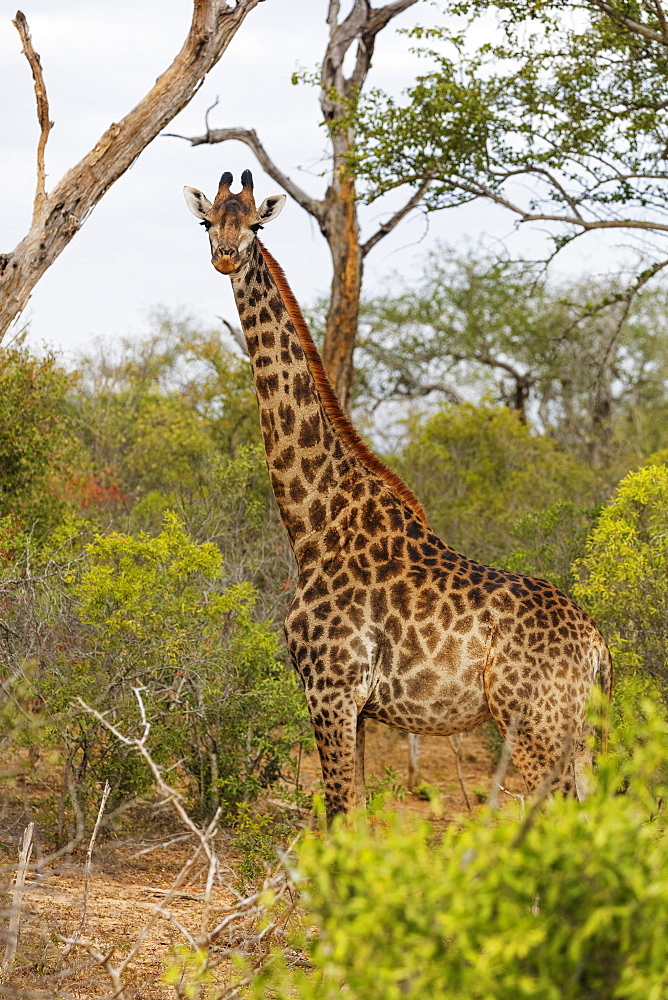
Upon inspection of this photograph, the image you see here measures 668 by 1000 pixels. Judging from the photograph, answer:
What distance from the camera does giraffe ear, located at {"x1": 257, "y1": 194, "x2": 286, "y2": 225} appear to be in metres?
5.75

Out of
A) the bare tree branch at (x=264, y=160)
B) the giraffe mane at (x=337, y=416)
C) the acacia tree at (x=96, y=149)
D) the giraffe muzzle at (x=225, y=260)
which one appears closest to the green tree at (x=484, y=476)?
the bare tree branch at (x=264, y=160)

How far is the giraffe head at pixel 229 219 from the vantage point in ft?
17.9

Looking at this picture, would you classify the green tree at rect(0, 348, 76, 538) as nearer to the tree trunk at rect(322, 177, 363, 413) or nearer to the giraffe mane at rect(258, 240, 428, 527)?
the tree trunk at rect(322, 177, 363, 413)

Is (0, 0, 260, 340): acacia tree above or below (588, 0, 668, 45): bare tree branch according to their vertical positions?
below

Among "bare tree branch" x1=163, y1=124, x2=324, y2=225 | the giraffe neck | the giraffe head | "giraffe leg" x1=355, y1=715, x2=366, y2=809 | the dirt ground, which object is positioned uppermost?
"bare tree branch" x1=163, y1=124, x2=324, y2=225

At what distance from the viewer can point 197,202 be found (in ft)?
18.7

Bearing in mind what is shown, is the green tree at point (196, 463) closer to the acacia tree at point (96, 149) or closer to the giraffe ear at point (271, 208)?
the acacia tree at point (96, 149)

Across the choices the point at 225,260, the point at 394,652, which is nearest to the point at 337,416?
the point at 225,260

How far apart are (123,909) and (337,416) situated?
9.70ft

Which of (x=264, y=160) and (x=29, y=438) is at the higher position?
(x=264, y=160)

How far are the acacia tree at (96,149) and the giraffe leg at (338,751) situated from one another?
15.6 ft

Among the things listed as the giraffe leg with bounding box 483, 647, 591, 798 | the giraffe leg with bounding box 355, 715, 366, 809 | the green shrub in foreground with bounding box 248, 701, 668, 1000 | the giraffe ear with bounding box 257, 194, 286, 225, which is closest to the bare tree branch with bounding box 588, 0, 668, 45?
the giraffe ear with bounding box 257, 194, 286, 225

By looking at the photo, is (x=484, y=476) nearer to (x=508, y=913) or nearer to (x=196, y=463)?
(x=196, y=463)

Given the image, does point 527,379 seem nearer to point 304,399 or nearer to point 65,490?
point 65,490
